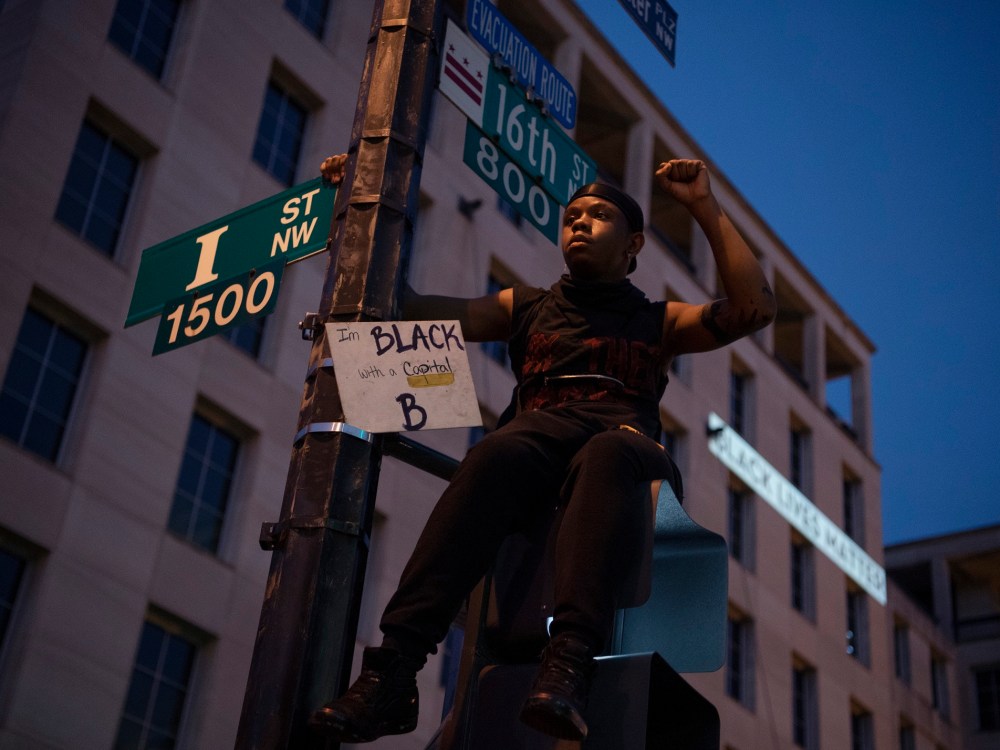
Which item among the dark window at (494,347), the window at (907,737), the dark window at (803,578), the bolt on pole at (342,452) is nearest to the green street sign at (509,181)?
the bolt on pole at (342,452)

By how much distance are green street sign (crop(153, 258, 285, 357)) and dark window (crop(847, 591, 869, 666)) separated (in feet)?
100

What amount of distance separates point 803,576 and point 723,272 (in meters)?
29.7

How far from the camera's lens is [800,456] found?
34906mm

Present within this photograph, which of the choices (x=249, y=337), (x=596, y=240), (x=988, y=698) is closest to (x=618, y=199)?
→ (x=596, y=240)

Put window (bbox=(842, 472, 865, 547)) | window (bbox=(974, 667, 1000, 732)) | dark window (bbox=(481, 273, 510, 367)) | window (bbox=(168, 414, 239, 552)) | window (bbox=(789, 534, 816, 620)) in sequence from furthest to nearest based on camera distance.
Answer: window (bbox=(974, 667, 1000, 732))
window (bbox=(842, 472, 865, 547))
window (bbox=(789, 534, 816, 620))
dark window (bbox=(481, 273, 510, 367))
window (bbox=(168, 414, 239, 552))

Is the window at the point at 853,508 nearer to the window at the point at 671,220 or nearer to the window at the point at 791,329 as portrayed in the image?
the window at the point at 791,329

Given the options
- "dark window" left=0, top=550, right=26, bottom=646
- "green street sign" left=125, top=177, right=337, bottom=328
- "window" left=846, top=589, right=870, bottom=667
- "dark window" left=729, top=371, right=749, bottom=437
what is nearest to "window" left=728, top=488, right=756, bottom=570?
"dark window" left=729, top=371, right=749, bottom=437

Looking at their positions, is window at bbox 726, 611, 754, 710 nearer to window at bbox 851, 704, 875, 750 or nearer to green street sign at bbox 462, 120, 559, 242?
window at bbox 851, 704, 875, 750

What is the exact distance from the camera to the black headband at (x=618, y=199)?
4.73 metres

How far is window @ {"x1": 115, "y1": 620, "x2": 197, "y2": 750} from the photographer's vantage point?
54.3 ft

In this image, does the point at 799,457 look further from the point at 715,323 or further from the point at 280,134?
the point at 715,323

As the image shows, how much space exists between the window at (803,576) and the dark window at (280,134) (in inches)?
645

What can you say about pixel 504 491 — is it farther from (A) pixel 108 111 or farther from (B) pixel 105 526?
(A) pixel 108 111

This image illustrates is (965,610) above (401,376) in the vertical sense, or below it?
above
